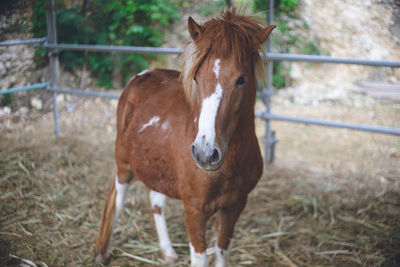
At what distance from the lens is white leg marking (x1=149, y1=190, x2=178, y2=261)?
237 cm

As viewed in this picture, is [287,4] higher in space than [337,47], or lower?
higher

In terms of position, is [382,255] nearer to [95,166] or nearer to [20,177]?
[95,166]

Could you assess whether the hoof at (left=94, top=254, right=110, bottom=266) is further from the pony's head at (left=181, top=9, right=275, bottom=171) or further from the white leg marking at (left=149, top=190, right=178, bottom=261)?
the pony's head at (left=181, top=9, right=275, bottom=171)

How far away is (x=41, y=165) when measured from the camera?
11.3 ft

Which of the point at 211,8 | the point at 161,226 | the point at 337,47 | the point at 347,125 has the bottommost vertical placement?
the point at 161,226

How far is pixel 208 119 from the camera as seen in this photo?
1358 millimetres

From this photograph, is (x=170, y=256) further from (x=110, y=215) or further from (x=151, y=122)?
(x=151, y=122)

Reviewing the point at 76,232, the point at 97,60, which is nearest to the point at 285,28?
the point at 97,60

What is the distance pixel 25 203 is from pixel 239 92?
2.32 metres

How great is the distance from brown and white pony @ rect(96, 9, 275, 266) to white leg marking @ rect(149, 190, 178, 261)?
0.02 meters

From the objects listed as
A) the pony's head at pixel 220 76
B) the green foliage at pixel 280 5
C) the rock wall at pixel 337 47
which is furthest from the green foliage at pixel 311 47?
the pony's head at pixel 220 76

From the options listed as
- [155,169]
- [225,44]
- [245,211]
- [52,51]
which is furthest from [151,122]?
[52,51]

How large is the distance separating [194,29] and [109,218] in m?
1.47

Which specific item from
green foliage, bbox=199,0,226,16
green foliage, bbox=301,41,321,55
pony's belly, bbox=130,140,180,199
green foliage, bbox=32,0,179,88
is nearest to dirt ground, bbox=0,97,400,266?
pony's belly, bbox=130,140,180,199
